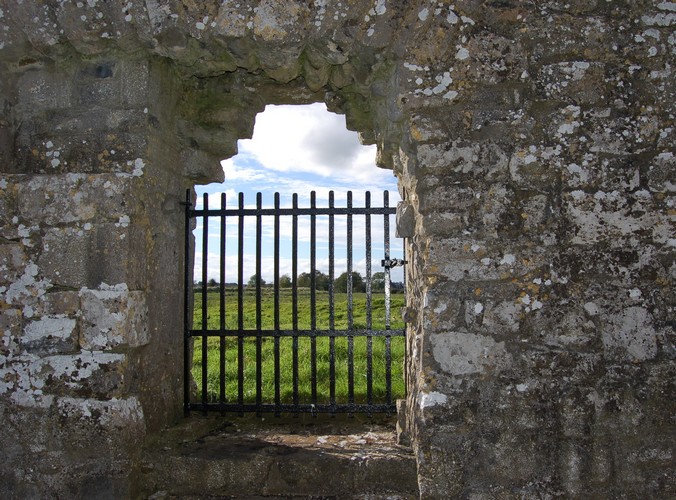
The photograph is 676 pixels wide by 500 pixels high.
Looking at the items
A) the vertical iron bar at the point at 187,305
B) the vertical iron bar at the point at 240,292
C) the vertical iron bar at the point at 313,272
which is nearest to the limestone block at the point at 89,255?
the vertical iron bar at the point at 187,305

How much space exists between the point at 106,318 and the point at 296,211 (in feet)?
4.51

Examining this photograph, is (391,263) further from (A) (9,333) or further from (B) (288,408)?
(A) (9,333)

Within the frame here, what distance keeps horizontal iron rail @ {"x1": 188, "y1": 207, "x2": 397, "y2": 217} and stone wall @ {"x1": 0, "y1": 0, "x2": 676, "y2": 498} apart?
464mm

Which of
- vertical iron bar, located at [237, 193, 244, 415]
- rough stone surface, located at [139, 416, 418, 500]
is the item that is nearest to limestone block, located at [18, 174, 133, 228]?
vertical iron bar, located at [237, 193, 244, 415]

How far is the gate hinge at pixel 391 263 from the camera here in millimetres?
3545

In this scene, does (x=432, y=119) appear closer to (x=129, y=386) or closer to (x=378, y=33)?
(x=378, y=33)

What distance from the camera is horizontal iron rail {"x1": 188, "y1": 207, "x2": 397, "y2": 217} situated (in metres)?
3.70

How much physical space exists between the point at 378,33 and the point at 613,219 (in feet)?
5.07

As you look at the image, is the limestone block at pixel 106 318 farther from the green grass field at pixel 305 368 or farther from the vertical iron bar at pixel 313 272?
the vertical iron bar at pixel 313 272

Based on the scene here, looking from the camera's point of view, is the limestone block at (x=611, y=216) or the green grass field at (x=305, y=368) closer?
the limestone block at (x=611, y=216)

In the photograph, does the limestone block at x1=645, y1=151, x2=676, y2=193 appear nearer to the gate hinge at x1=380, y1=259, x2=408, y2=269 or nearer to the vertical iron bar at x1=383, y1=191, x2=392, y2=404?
the gate hinge at x1=380, y1=259, x2=408, y2=269

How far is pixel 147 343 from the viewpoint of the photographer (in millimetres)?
3236

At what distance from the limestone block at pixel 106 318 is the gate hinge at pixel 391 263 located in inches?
61.3

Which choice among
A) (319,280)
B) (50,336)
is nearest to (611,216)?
(50,336)
